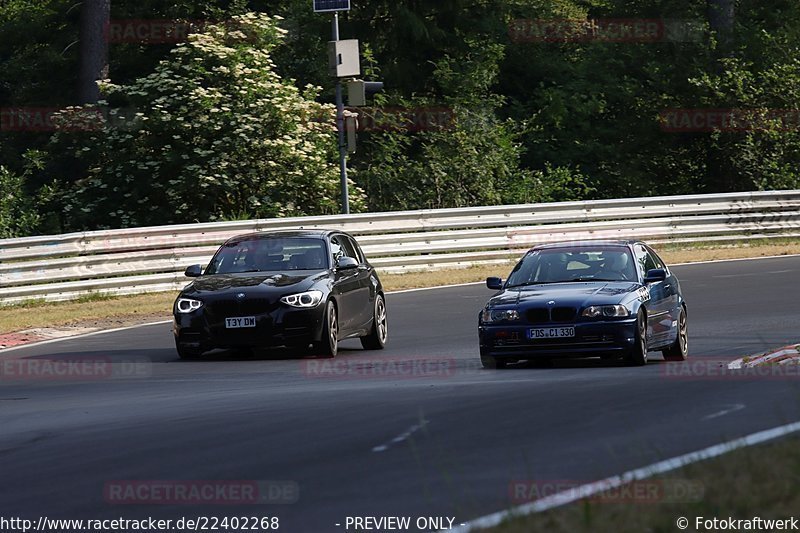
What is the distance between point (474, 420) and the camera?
10477mm

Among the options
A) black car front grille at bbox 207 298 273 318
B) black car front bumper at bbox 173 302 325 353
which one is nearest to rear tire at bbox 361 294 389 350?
black car front bumper at bbox 173 302 325 353

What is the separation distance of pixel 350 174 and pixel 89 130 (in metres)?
6.33

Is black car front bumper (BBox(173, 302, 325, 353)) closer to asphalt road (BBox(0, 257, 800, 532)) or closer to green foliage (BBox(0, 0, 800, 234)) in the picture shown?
asphalt road (BBox(0, 257, 800, 532))

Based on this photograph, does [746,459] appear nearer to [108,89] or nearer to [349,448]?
[349,448]

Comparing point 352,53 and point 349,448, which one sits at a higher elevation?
point 352,53

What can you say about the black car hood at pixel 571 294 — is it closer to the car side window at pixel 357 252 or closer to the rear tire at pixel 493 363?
the rear tire at pixel 493 363

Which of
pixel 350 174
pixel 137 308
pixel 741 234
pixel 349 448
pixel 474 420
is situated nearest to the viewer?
pixel 349 448

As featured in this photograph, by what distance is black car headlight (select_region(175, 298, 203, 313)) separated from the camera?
16.9 metres

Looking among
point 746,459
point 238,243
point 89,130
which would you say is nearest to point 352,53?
point 89,130

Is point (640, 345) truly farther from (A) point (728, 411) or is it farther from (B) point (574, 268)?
(A) point (728, 411)

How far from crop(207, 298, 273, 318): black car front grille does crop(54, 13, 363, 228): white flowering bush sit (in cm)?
1586

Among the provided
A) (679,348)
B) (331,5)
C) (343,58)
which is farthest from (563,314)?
(331,5)

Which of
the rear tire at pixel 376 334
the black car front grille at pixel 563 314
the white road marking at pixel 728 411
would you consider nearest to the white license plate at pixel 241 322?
the rear tire at pixel 376 334

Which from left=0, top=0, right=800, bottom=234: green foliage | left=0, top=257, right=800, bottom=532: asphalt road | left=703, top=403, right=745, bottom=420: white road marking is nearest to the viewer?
left=0, top=257, right=800, bottom=532: asphalt road
